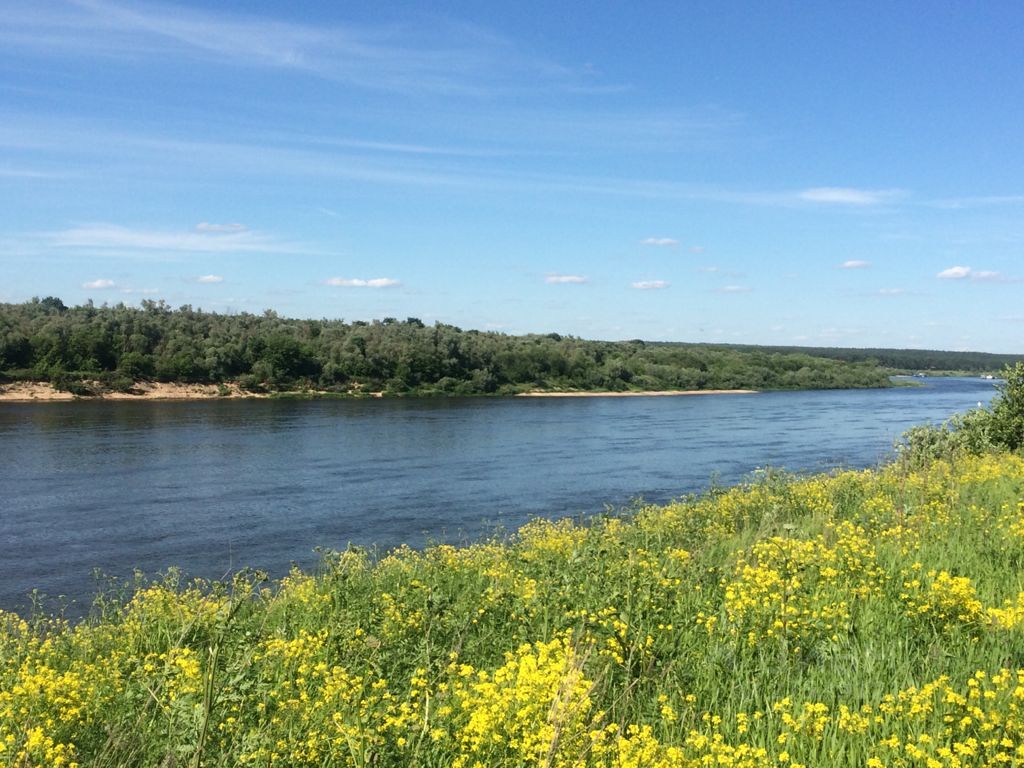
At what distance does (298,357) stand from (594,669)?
62893mm

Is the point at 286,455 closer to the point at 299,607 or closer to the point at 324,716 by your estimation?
the point at 299,607

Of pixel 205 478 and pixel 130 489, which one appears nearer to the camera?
pixel 130 489

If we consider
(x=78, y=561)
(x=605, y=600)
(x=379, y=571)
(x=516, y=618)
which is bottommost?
(x=78, y=561)

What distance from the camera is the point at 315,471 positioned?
26.8 meters

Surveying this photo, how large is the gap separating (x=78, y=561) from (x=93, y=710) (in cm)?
1272

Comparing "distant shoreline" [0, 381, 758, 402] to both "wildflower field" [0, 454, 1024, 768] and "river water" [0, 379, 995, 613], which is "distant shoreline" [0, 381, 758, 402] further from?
"wildflower field" [0, 454, 1024, 768]

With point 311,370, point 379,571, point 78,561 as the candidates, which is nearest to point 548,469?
point 78,561

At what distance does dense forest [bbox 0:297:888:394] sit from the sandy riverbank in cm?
63

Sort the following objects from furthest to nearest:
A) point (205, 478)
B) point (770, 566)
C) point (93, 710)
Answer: point (205, 478), point (770, 566), point (93, 710)

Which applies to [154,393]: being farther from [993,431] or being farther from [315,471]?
[993,431]

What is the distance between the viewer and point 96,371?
56188 millimetres

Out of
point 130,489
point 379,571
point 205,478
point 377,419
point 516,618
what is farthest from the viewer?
point 377,419

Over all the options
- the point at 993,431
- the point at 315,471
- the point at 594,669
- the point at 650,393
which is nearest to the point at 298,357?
the point at 650,393

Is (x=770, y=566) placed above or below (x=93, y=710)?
above
